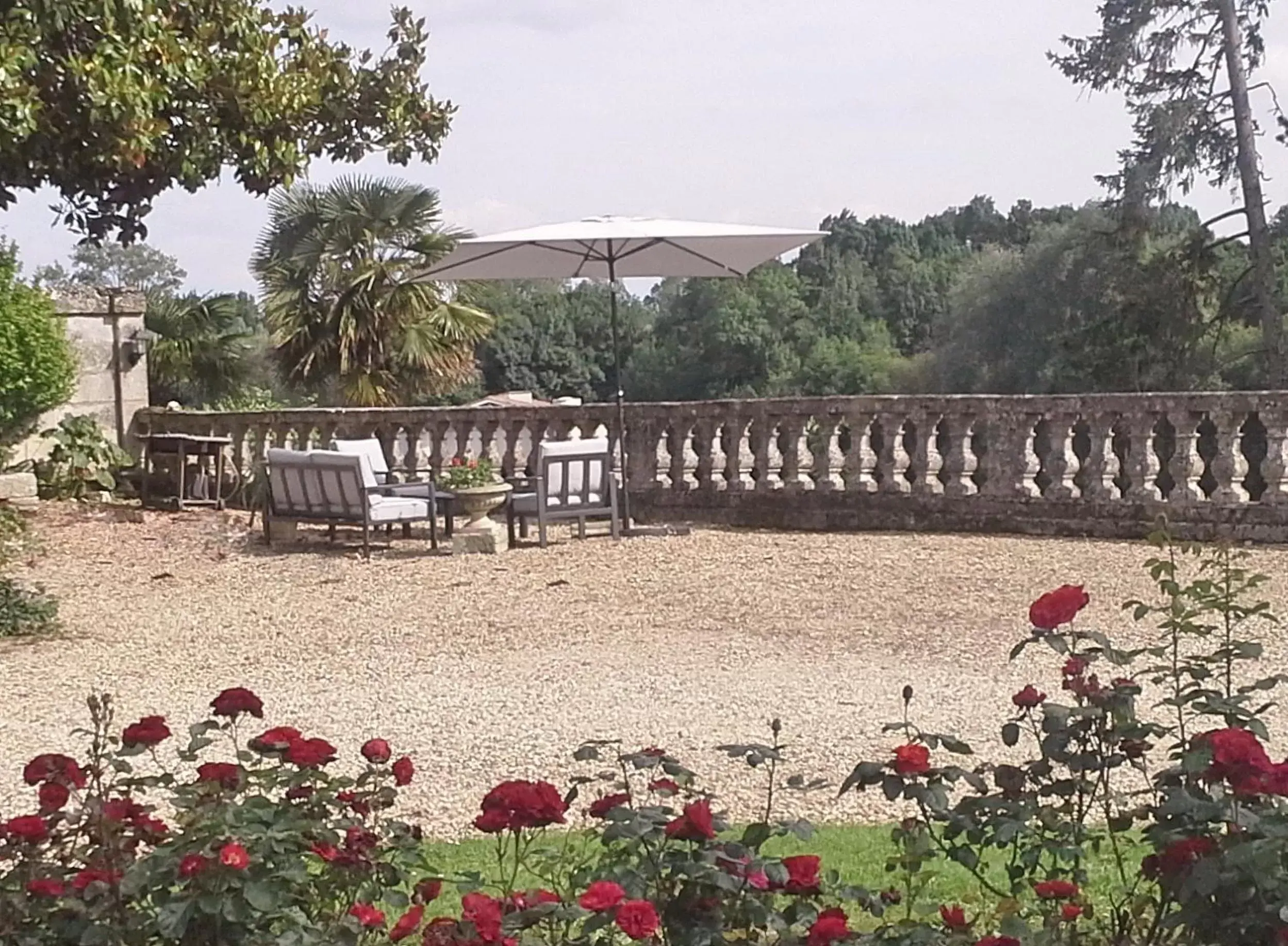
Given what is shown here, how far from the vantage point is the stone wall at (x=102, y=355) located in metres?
15.6

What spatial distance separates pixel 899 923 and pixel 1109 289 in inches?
987

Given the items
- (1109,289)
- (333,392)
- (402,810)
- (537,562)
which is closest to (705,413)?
(537,562)

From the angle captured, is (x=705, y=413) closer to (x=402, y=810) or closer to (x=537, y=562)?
(x=537, y=562)

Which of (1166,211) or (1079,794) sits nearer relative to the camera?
(1079,794)

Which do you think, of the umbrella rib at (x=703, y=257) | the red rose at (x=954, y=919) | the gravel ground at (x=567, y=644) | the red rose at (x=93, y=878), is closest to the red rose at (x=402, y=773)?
the red rose at (x=93, y=878)

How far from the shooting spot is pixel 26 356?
1397 cm

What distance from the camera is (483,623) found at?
8.56 meters

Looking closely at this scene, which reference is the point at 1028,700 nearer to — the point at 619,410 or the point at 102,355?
the point at 619,410

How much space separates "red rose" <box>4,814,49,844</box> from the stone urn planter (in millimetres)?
8609

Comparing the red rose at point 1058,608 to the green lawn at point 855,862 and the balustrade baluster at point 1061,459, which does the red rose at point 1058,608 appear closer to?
the green lawn at point 855,862

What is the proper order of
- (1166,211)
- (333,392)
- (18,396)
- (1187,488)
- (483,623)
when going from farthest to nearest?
1. (1166,211)
2. (333,392)
3. (18,396)
4. (1187,488)
5. (483,623)

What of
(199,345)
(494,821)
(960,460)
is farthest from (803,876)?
(199,345)

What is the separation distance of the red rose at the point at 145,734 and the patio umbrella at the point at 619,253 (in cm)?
906

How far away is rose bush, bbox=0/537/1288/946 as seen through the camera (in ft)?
7.93
